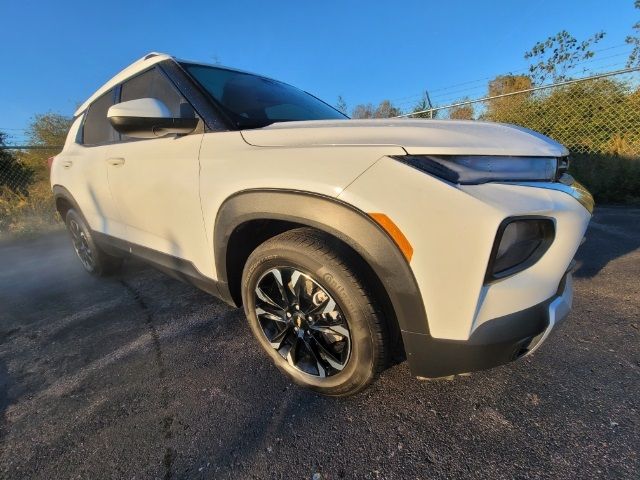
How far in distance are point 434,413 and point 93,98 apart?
3681 millimetres

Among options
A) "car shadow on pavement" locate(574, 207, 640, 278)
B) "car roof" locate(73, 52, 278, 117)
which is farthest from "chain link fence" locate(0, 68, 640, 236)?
"car roof" locate(73, 52, 278, 117)

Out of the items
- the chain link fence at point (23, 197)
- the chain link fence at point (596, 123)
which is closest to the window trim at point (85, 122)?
the chain link fence at point (23, 197)

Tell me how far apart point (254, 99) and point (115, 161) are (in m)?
1.12

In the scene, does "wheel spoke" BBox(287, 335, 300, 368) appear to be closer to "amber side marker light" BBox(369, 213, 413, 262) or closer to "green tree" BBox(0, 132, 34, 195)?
"amber side marker light" BBox(369, 213, 413, 262)

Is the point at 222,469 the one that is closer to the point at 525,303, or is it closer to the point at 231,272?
the point at 231,272

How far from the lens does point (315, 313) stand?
1.60 meters

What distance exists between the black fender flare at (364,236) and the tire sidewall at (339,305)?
126 mm

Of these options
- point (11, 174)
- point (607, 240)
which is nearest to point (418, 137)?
point (607, 240)

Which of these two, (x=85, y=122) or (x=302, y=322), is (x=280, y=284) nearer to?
(x=302, y=322)

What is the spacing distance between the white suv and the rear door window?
3.30ft

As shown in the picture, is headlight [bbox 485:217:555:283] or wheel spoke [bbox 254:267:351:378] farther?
wheel spoke [bbox 254:267:351:378]

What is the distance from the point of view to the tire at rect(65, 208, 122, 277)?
329cm

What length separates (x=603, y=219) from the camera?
4.62 meters

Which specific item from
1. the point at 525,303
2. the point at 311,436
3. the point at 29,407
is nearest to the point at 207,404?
the point at 311,436
